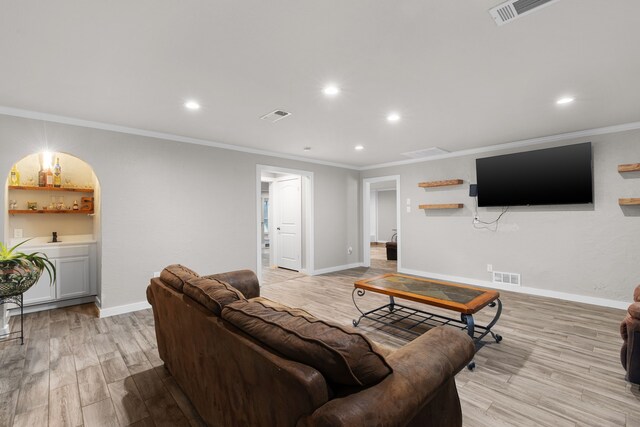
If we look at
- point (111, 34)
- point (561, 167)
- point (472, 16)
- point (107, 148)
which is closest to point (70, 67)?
point (111, 34)

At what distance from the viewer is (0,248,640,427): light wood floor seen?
182 cm

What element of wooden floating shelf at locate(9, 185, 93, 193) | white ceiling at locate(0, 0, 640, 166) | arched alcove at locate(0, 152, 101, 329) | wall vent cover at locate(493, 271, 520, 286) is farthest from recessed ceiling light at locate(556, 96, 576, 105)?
wooden floating shelf at locate(9, 185, 93, 193)

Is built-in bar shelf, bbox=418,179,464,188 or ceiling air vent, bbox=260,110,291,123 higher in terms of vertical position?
ceiling air vent, bbox=260,110,291,123

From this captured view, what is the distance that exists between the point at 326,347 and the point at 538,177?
462 centimetres

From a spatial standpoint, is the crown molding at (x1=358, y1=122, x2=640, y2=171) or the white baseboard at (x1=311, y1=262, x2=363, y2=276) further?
the white baseboard at (x1=311, y1=262, x2=363, y2=276)

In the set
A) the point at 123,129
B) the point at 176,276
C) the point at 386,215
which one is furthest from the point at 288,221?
the point at 386,215

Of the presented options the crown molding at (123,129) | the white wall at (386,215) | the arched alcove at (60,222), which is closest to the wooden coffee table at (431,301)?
the crown molding at (123,129)

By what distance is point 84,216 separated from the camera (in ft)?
14.8

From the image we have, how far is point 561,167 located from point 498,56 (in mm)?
2896

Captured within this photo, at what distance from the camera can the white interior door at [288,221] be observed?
20.7ft

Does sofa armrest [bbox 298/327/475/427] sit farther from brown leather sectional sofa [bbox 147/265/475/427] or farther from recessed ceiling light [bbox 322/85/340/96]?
recessed ceiling light [bbox 322/85/340/96]

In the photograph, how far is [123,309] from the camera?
12.1 feet

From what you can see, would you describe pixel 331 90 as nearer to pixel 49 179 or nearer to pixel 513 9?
pixel 513 9

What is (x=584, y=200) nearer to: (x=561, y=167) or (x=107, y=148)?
(x=561, y=167)
